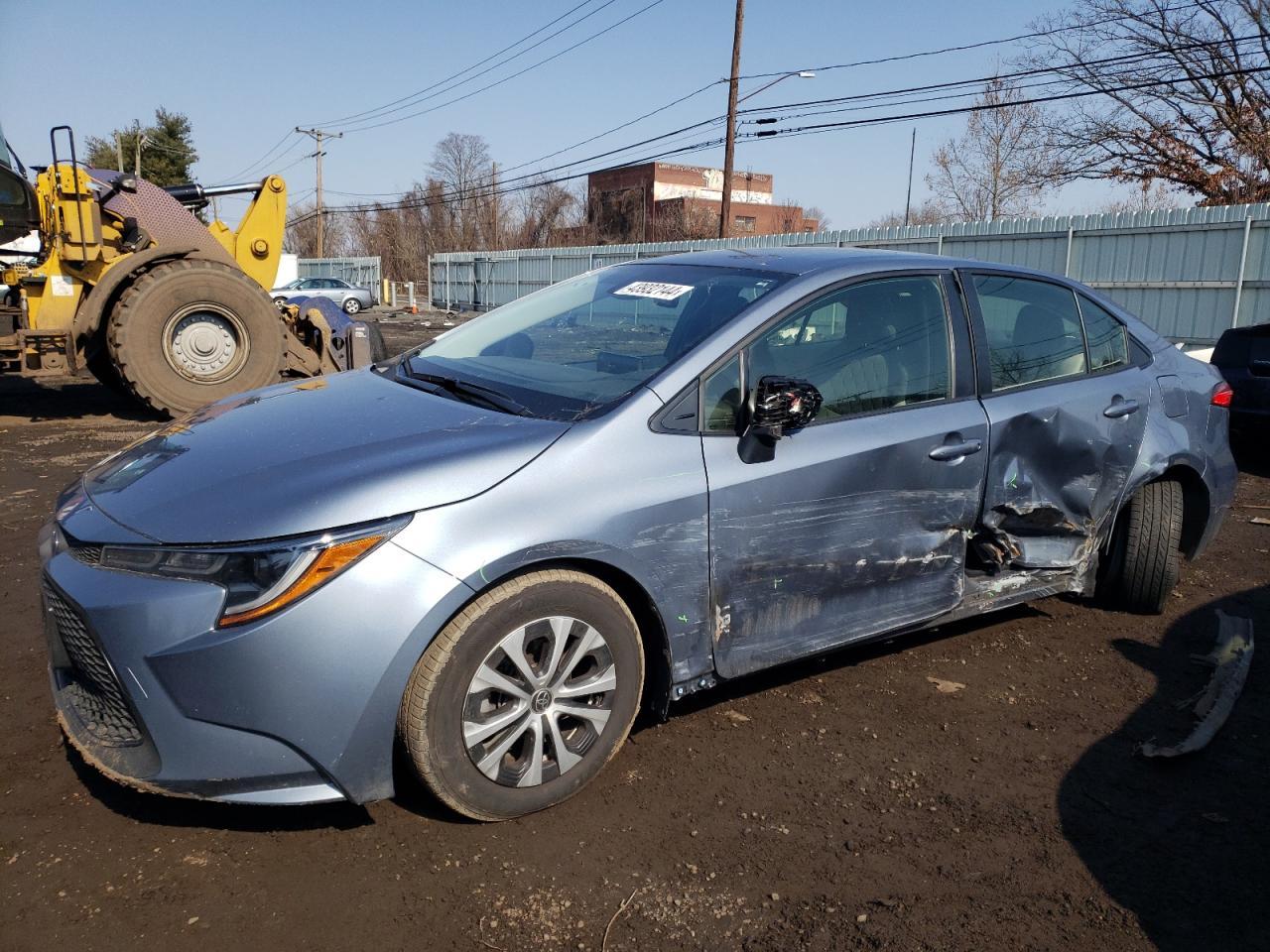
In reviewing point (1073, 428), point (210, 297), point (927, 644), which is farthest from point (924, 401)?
point (210, 297)

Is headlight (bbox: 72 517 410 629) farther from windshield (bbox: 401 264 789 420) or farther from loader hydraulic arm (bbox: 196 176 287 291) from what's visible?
loader hydraulic arm (bbox: 196 176 287 291)

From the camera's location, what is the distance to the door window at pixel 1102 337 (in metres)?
4.33

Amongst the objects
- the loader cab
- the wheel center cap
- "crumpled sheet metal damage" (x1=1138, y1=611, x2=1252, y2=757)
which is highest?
the loader cab

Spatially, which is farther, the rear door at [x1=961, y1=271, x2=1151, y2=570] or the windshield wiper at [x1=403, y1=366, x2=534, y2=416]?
the rear door at [x1=961, y1=271, x2=1151, y2=570]

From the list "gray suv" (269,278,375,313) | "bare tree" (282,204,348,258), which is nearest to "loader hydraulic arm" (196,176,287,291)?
"gray suv" (269,278,375,313)

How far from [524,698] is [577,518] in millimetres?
528

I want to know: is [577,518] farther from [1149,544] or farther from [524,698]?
[1149,544]

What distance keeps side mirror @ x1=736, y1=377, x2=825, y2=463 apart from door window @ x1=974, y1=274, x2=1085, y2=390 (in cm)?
115

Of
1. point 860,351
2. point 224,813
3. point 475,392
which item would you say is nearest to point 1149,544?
point 860,351

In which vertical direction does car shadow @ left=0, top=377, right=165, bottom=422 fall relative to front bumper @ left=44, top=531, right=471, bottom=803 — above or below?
below

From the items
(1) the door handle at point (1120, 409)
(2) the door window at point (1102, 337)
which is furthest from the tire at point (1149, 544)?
(2) the door window at point (1102, 337)

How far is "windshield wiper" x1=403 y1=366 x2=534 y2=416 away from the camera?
309 cm

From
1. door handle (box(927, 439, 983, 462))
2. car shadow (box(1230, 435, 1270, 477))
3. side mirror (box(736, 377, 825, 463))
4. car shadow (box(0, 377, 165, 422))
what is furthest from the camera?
car shadow (box(0, 377, 165, 422))

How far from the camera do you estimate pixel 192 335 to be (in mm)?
9836
